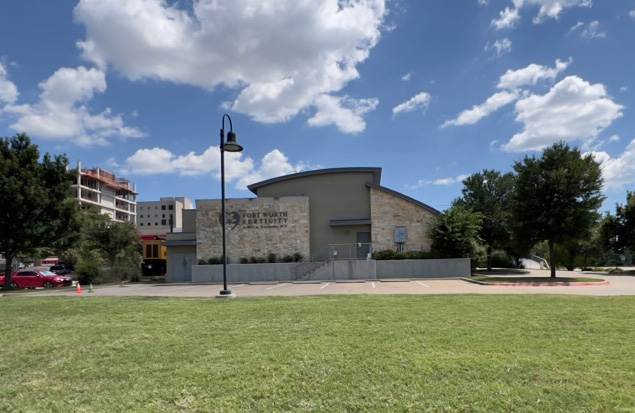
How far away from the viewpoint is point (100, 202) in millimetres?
98688

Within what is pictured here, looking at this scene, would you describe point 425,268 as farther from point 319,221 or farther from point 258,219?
point 258,219

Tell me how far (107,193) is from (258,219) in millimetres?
85167

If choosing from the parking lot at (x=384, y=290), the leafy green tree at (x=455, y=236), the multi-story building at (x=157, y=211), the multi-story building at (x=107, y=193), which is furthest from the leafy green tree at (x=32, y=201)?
the multi-story building at (x=157, y=211)

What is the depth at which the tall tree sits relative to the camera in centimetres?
2259

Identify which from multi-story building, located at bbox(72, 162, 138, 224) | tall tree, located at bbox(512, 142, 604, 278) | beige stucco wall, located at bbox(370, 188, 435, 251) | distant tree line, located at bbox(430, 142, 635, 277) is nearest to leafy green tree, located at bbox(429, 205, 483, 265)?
distant tree line, located at bbox(430, 142, 635, 277)

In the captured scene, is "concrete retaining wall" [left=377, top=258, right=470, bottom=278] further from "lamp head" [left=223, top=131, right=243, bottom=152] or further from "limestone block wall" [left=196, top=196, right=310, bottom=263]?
"lamp head" [left=223, top=131, right=243, bottom=152]

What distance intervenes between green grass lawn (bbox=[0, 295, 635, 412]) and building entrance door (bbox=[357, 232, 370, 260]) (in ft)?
71.6

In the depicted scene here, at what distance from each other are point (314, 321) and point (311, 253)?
23690 mm

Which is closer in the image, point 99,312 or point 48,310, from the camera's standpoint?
point 99,312

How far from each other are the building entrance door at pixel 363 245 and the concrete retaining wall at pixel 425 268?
110 inches

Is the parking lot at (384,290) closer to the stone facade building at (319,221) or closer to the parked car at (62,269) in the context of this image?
the stone facade building at (319,221)

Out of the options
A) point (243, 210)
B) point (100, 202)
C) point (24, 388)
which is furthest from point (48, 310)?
point (100, 202)

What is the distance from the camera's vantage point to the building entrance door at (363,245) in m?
30.6

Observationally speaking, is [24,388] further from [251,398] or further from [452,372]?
[452,372]
